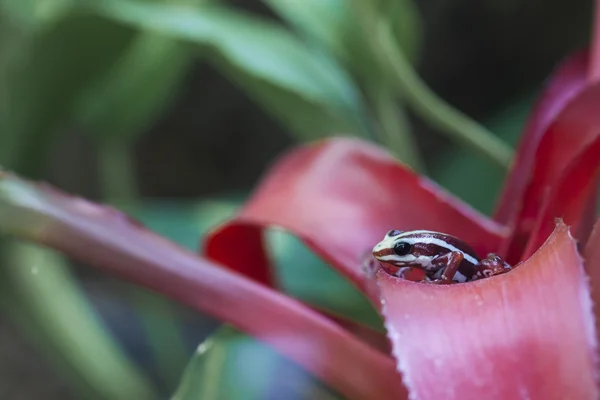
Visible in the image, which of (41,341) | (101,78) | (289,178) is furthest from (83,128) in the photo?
(289,178)

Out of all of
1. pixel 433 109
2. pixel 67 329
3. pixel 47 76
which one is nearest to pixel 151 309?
pixel 67 329

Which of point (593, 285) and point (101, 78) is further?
point (101, 78)

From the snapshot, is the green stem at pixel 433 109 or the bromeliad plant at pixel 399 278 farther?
the green stem at pixel 433 109

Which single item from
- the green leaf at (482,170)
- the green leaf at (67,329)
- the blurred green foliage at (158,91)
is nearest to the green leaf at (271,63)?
the blurred green foliage at (158,91)

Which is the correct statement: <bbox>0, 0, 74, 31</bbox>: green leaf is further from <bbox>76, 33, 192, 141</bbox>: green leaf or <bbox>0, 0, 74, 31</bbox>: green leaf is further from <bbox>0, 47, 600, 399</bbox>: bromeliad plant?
<bbox>0, 47, 600, 399</bbox>: bromeliad plant

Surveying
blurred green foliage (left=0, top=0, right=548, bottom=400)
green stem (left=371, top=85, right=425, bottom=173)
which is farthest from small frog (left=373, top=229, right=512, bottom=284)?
green stem (left=371, top=85, right=425, bottom=173)

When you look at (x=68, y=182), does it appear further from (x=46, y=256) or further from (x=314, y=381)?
(x=314, y=381)

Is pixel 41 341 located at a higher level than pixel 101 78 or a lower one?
lower

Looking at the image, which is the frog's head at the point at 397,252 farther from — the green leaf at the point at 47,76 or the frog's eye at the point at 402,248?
the green leaf at the point at 47,76
